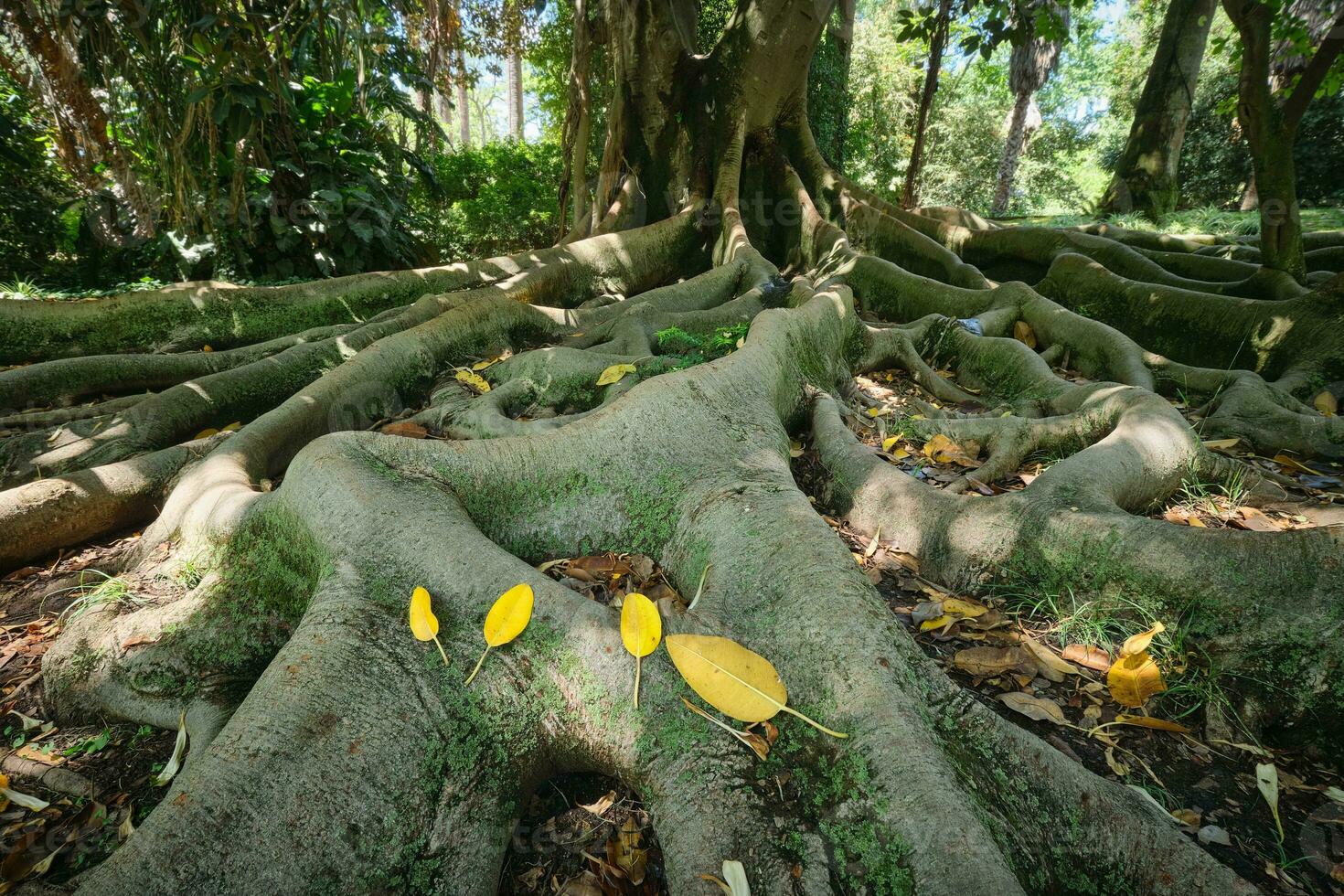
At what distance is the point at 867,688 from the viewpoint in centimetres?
123

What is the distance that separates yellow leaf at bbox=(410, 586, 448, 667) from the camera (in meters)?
1.35

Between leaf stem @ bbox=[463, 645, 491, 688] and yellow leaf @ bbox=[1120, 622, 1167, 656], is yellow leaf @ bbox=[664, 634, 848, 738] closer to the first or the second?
leaf stem @ bbox=[463, 645, 491, 688]

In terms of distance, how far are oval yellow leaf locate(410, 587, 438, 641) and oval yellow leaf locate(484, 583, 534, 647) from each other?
0.37ft

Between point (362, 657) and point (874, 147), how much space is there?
16.8 m

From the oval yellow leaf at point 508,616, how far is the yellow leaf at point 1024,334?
156 inches

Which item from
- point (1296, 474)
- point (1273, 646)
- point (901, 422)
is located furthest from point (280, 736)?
point (1296, 474)

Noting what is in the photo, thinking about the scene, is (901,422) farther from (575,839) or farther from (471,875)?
(471,875)

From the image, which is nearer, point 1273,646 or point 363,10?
point 1273,646

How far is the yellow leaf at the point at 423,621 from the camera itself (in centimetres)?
135

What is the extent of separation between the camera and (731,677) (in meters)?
1.27

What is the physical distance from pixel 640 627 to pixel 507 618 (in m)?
0.30

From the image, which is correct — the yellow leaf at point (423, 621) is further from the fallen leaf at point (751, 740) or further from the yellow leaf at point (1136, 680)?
the yellow leaf at point (1136, 680)

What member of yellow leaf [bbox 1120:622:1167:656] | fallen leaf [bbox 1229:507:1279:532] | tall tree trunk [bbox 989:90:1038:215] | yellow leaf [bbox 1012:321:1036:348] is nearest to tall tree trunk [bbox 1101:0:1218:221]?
tall tree trunk [bbox 989:90:1038:215]

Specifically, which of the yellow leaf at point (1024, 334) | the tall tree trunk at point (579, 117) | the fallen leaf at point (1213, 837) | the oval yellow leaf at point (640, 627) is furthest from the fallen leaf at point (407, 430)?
the tall tree trunk at point (579, 117)
